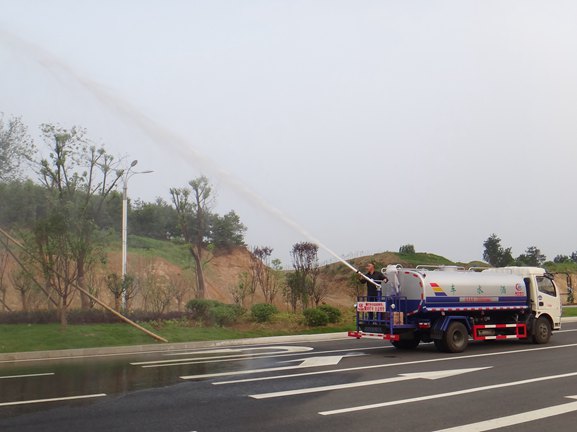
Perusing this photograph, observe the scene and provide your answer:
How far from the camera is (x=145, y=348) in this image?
1762 centimetres

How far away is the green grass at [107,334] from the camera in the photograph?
55.8ft

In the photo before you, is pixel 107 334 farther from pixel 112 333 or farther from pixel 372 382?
pixel 372 382

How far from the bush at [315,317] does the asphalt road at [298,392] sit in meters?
7.35

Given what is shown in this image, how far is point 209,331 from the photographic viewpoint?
2075 centimetres

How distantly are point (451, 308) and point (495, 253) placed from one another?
47570 mm

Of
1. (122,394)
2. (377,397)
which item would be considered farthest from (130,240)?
(377,397)

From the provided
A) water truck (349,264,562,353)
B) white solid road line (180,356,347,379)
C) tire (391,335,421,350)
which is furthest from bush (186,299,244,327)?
white solid road line (180,356,347,379)

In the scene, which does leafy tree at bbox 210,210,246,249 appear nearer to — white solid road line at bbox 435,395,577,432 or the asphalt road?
the asphalt road

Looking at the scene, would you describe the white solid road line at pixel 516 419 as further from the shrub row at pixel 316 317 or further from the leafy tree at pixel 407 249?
the leafy tree at pixel 407 249

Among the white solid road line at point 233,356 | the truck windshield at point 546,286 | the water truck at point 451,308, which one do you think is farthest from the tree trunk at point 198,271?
the truck windshield at point 546,286

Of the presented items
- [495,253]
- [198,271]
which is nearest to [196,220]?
[198,271]

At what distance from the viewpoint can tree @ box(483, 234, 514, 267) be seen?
57500 mm

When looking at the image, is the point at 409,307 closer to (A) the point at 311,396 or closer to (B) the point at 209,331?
(A) the point at 311,396

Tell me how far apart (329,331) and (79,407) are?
14.7 m
